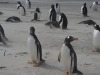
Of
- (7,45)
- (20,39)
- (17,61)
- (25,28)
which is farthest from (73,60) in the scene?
(25,28)

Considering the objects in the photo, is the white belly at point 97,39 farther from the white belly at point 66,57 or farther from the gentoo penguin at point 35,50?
the white belly at point 66,57

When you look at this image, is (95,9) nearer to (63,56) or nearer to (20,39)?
(20,39)

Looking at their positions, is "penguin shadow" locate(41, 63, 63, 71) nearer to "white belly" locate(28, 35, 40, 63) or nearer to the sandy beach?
the sandy beach

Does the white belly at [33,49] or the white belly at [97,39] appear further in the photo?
the white belly at [97,39]

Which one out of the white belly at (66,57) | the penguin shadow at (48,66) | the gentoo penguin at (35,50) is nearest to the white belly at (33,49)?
the gentoo penguin at (35,50)

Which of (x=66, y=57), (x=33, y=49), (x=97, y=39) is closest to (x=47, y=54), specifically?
(x=33, y=49)

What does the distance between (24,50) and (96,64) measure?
2.76 m

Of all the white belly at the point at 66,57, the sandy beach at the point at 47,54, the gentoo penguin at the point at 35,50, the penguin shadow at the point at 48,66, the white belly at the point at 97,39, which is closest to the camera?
the white belly at the point at 66,57

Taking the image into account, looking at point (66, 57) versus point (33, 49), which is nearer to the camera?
point (66, 57)

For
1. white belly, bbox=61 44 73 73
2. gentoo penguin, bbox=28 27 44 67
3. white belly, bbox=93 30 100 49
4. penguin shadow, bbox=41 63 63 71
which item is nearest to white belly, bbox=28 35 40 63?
gentoo penguin, bbox=28 27 44 67

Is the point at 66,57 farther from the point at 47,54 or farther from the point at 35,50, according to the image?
the point at 47,54

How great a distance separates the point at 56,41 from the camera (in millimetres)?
12172

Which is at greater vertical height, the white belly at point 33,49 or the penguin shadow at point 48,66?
the white belly at point 33,49

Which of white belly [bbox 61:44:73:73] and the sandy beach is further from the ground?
white belly [bbox 61:44:73:73]
